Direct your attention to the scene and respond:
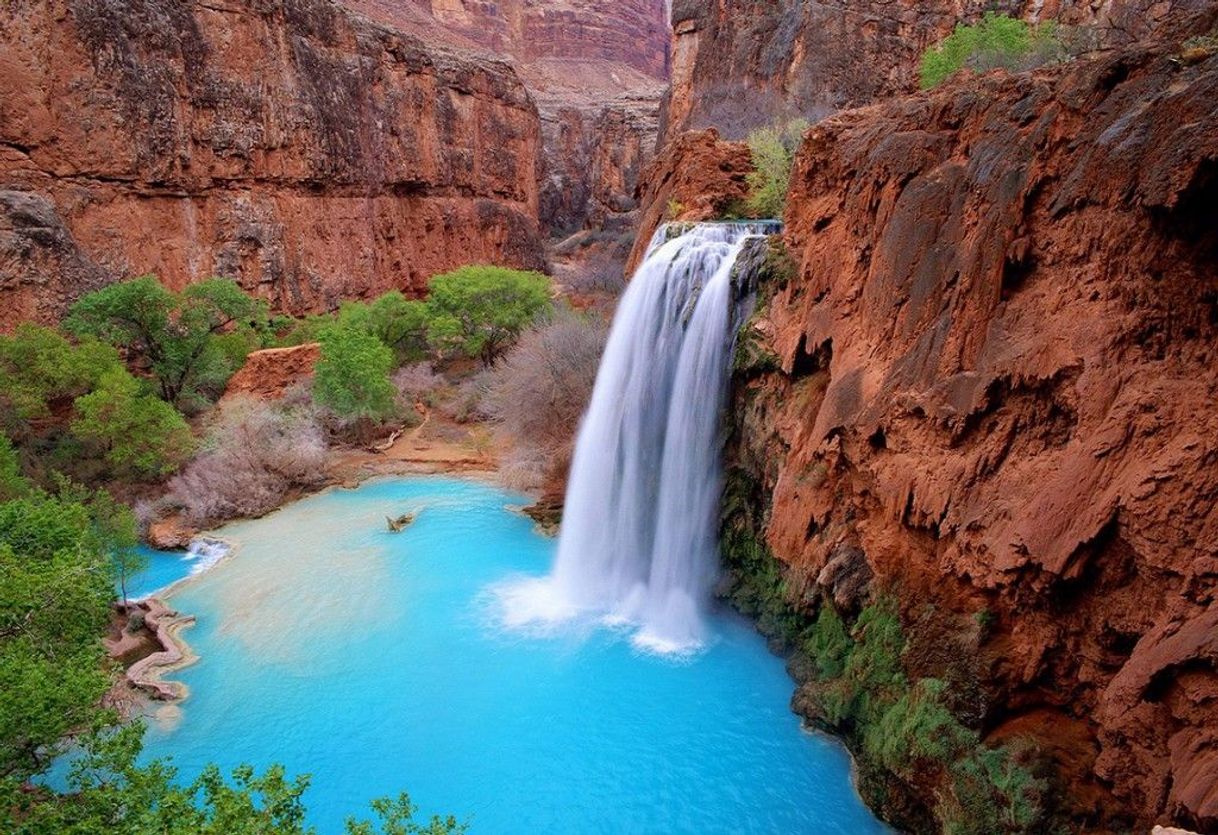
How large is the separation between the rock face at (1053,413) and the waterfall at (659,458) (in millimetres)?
2962

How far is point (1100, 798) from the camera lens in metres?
5.45

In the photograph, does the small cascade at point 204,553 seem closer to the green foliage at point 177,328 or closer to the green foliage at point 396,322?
the green foliage at point 177,328

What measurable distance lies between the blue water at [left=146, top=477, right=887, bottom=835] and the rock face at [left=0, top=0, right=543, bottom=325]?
14565mm

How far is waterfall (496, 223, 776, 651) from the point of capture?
11.9 meters

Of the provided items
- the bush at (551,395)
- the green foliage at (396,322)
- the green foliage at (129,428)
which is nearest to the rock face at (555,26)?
the green foliage at (396,322)

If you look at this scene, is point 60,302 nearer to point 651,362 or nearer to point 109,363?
point 109,363

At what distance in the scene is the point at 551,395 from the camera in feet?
54.0

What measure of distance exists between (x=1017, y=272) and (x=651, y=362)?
6858 millimetres

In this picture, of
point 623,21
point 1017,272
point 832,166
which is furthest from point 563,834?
point 623,21

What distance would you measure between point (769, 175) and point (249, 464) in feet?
48.9

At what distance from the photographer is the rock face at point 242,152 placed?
1959 centimetres

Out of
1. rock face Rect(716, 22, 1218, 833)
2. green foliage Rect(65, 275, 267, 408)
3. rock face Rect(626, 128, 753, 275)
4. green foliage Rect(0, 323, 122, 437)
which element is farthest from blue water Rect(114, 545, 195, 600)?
rock face Rect(626, 128, 753, 275)

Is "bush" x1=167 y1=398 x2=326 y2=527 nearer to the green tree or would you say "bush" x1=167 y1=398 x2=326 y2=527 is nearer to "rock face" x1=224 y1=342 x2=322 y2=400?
"rock face" x1=224 y1=342 x2=322 y2=400

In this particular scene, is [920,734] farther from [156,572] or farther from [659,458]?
[156,572]
